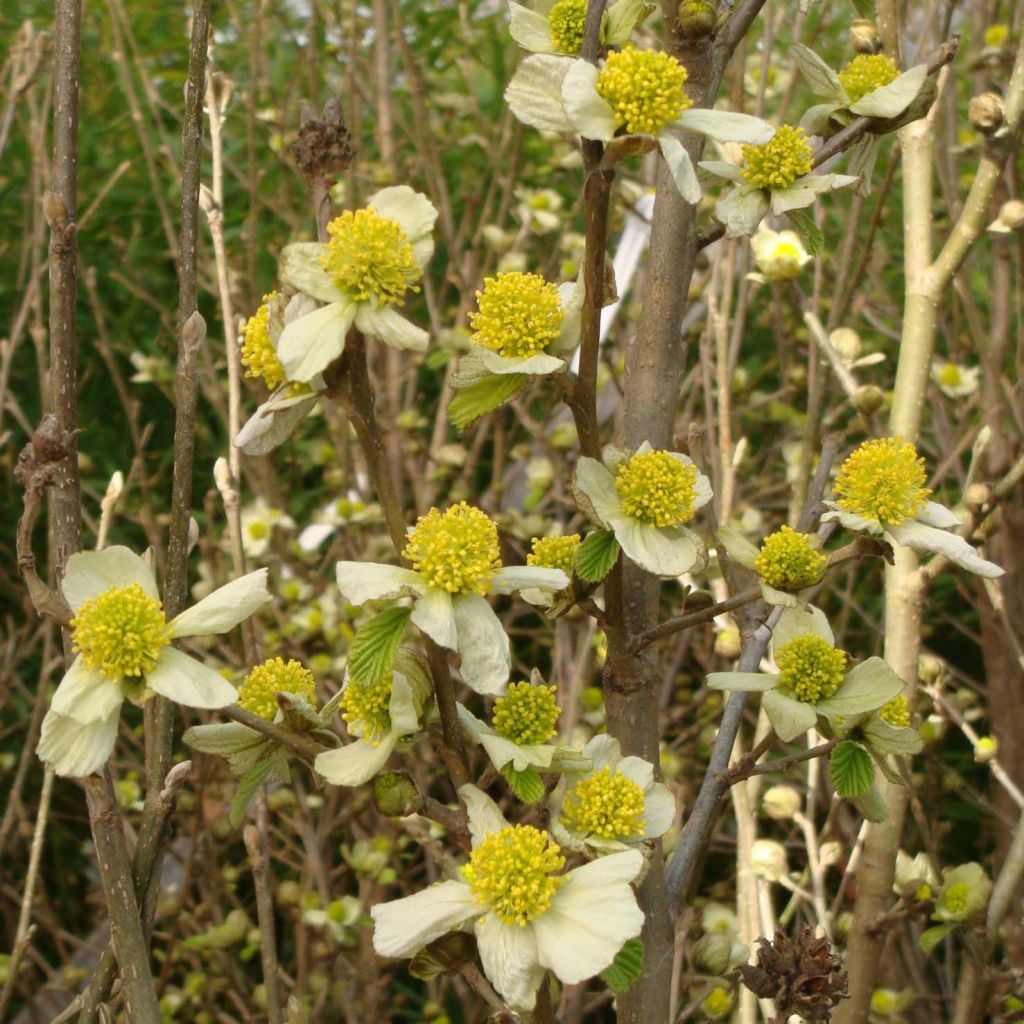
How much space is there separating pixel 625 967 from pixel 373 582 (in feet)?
0.76

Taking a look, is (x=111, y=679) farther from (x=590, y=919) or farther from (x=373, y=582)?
(x=590, y=919)

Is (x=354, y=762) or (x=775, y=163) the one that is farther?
(x=775, y=163)

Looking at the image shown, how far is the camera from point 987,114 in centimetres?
120

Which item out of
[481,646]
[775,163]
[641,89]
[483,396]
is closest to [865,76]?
[775,163]

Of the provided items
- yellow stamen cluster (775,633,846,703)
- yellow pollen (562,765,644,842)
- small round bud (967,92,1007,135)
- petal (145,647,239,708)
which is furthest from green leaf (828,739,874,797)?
small round bud (967,92,1007,135)

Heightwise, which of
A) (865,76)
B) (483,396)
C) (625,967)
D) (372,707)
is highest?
(865,76)

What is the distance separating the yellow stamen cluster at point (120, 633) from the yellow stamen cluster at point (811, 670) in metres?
0.36

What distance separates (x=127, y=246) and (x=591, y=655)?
4.03 ft

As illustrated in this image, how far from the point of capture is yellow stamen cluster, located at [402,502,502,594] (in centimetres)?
63

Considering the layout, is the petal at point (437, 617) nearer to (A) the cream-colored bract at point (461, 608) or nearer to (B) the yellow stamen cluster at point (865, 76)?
(A) the cream-colored bract at point (461, 608)

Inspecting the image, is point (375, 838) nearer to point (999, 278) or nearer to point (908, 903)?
point (908, 903)

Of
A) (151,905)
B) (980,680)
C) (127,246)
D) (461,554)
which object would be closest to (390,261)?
(461,554)

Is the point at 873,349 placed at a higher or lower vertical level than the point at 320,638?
higher

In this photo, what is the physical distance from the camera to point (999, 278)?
1.68m
